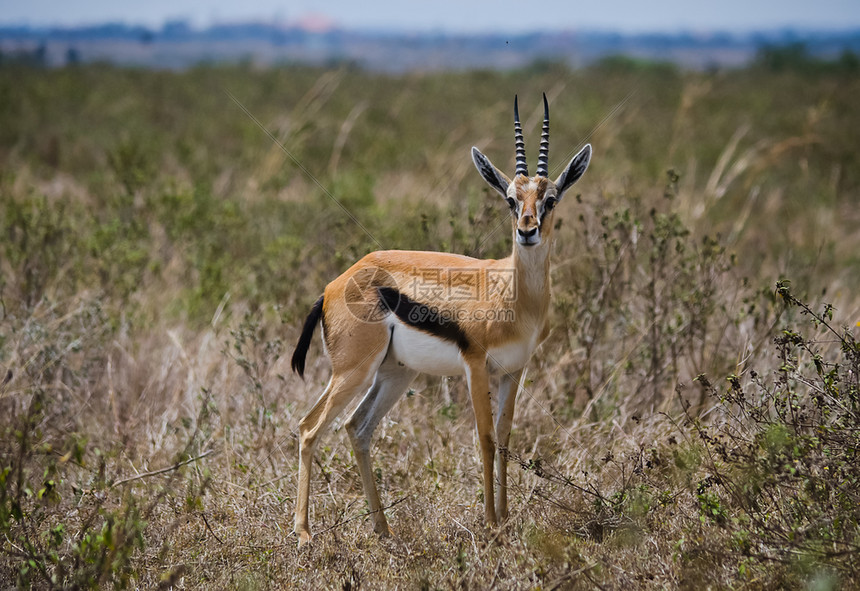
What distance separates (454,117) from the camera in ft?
79.9

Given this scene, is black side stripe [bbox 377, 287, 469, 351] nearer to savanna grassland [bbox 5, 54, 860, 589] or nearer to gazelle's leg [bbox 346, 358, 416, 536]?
gazelle's leg [bbox 346, 358, 416, 536]

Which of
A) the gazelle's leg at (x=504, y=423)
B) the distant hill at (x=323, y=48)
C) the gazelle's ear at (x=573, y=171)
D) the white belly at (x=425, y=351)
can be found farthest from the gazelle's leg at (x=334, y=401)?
the distant hill at (x=323, y=48)

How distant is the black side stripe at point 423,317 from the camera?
4.38 m

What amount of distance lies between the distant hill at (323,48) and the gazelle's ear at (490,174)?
5.78ft

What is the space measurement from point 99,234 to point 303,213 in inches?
128

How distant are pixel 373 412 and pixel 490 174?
164 cm

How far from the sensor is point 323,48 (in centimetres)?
13888

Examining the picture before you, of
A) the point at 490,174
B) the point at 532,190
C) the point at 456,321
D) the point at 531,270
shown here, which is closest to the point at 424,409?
the point at 456,321


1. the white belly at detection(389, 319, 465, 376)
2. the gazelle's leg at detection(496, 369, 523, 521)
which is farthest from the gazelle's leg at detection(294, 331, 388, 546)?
the gazelle's leg at detection(496, 369, 523, 521)

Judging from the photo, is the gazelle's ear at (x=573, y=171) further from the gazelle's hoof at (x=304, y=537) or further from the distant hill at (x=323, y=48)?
the gazelle's hoof at (x=304, y=537)

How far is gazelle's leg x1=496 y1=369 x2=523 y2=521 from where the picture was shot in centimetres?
443

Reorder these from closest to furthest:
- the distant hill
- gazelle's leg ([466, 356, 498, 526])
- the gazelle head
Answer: the gazelle head < gazelle's leg ([466, 356, 498, 526]) < the distant hill

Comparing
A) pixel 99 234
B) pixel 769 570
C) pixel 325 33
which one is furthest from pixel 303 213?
pixel 325 33

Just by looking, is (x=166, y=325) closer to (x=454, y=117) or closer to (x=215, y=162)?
(x=215, y=162)
